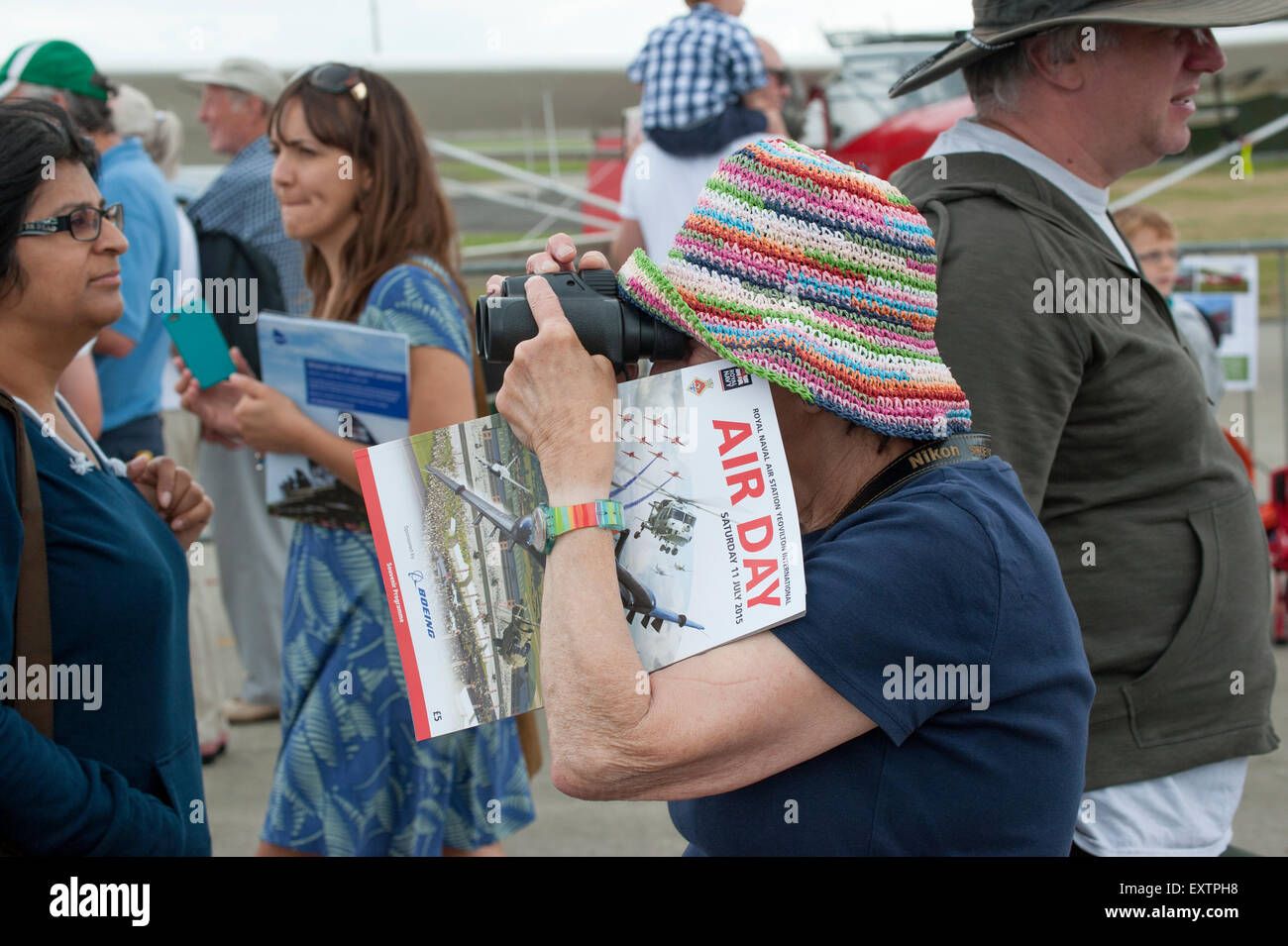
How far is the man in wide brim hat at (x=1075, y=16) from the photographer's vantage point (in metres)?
1.66

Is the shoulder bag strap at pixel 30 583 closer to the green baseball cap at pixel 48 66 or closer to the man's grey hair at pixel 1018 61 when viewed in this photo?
the man's grey hair at pixel 1018 61

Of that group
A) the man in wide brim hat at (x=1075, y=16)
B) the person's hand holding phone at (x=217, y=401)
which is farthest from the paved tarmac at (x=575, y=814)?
the man in wide brim hat at (x=1075, y=16)

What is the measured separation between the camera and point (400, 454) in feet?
→ 4.27

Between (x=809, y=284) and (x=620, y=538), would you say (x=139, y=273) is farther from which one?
(x=809, y=284)

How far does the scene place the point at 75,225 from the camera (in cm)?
190

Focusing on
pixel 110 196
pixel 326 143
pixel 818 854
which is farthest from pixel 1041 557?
pixel 110 196

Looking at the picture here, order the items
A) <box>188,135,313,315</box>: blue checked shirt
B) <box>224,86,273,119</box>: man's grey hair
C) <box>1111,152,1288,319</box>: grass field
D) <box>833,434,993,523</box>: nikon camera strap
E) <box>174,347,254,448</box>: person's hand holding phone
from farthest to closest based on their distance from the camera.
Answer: <box>1111,152,1288,319</box>: grass field, <box>224,86,273,119</box>: man's grey hair, <box>188,135,313,315</box>: blue checked shirt, <box>174,347,254,448</box>: person's hand holding phone, <box>833,434,993,523</box>: nikon camera strap

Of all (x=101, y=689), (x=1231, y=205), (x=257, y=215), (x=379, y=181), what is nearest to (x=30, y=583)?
(x=101, y=689)

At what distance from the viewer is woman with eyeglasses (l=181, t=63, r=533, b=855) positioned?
8.10 ft

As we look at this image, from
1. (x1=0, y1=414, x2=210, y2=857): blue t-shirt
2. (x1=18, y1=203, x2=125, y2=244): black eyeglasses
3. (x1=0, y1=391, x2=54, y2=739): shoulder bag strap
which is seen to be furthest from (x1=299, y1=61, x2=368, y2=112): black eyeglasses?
(x1=0, y1=391, x2=54, y2=739): shoulder bag strap

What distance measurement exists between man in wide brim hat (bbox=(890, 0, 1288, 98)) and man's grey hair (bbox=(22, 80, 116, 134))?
299 cm

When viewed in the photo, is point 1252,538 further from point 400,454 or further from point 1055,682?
point 400,454

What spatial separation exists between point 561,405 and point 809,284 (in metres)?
0.30

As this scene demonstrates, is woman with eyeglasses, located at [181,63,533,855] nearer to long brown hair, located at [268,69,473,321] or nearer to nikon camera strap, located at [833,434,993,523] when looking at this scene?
long brown hair, located at [268,69,473,321]
